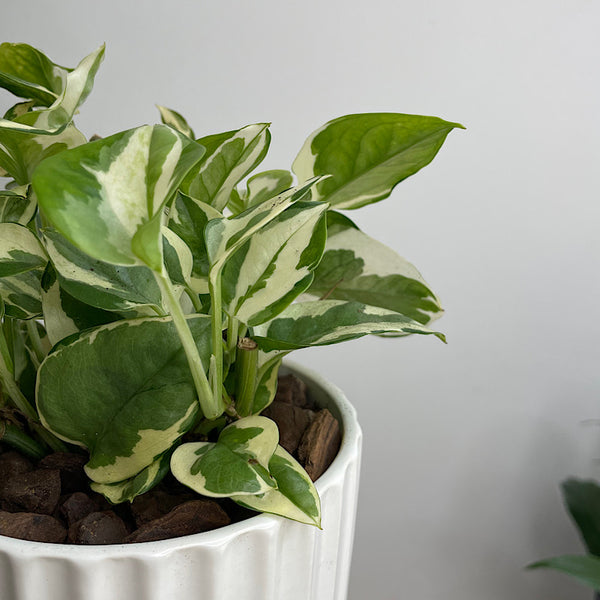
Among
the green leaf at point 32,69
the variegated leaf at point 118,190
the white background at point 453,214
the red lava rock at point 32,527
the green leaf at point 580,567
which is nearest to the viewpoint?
the variegated leaf at point 118,190

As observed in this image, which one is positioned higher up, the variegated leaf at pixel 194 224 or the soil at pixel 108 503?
the variegated leaf at pixel 194 224

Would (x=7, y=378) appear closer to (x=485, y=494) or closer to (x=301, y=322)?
(x=301, y=322)

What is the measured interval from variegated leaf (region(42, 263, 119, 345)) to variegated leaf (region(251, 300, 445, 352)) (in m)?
0.10

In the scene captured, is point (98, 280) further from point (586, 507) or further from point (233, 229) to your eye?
point (586, 507)

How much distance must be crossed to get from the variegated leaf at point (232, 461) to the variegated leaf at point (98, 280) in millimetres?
84

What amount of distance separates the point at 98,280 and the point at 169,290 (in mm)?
78

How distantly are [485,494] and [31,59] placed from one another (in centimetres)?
82

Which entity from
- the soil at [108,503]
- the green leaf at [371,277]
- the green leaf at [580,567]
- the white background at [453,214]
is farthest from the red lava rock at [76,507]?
the white background at [453,214]

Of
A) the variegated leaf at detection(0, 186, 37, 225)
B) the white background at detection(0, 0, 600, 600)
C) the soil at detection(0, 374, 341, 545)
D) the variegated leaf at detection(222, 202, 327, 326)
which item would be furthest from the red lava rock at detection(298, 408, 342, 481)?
the white background at detection(0, 0, 600, 600)

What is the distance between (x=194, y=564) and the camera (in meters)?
0.33

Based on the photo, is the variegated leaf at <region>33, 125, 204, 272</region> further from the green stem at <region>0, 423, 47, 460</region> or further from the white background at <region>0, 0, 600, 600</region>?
the white background at <region>0, 0, 600, 600</region>

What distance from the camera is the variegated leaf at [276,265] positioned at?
1.13 ft

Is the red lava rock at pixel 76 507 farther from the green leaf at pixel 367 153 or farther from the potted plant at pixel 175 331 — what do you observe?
the green leaf at pixel 367 153

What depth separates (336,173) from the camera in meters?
0.43
